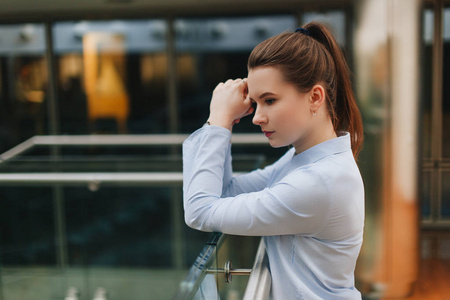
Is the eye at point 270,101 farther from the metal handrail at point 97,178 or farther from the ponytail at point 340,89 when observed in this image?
the metal handrail at point 97,178

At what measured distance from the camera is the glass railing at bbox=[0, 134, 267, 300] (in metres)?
3.83

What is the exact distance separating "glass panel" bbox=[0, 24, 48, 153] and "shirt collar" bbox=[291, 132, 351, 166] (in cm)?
511

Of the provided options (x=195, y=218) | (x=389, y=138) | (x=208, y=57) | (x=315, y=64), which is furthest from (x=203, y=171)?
(x=208, y=57)

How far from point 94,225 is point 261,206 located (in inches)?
148

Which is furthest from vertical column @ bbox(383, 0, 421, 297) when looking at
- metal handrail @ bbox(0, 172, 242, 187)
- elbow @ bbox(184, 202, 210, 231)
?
elbow @ bbox(184, 202, 210, 231)

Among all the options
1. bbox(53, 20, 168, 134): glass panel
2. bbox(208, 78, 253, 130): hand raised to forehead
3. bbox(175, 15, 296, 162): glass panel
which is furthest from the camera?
bbox(53, 20, 168, 134): glass panel

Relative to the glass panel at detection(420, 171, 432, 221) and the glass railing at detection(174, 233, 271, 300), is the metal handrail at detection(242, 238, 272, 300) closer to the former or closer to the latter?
the glass railing at detection(174, 233, 271, 300)

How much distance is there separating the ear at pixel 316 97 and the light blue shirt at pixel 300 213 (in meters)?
0.09

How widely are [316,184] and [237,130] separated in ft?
14.1

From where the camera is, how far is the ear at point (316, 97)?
1127 millimetres

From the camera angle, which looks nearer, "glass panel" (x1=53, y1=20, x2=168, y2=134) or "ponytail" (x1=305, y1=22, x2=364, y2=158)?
"ponytail" (x1=305, y1=22, x2=364, y2=158)

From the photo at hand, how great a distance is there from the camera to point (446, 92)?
222 inches

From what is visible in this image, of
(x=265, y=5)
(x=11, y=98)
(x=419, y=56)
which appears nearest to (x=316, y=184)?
(x=419, y=56)

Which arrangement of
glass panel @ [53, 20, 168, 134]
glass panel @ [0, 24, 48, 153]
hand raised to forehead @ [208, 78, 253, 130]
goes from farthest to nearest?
1. glass panel @ [0, 24, 48, 153]
2. glass panel @ [53, 20, 168, 134]
3. hand raised to forehead @ [208, 78, 253, 130]
